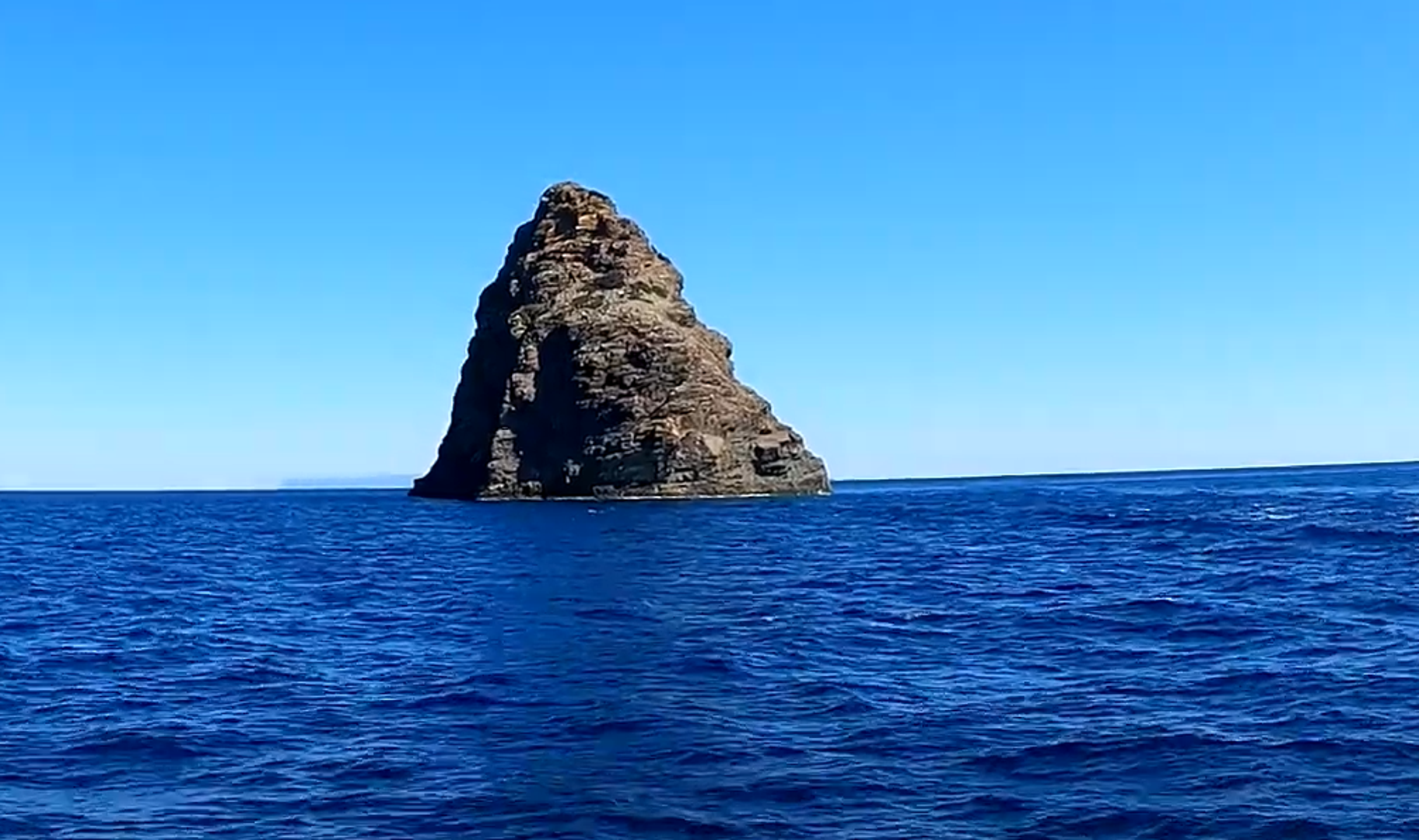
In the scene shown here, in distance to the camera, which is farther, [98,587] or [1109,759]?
[98,587]

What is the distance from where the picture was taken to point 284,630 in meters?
32.8

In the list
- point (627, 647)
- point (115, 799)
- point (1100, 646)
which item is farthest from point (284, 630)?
point (1100, 646)

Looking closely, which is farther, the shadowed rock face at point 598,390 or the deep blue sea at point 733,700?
the shadowed rock face at point 598,390

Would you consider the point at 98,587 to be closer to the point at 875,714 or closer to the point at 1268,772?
the point at 875,714

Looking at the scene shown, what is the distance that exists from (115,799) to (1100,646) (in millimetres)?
18608

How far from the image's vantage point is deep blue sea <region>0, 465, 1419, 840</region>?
51.2ft

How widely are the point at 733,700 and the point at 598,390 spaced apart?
12472 cm

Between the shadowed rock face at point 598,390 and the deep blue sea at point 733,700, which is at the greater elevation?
the shadowed rock face at point 598,390

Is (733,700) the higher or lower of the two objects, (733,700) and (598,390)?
the lower

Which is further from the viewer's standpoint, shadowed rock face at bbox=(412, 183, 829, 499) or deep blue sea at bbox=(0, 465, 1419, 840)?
shadowed rock face at bbox=(412, 183, 829, 499)

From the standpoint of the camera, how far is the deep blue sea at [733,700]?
15602 millimetres

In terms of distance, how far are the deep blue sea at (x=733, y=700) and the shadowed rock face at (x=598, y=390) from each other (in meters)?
90.7

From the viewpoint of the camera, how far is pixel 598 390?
480ft

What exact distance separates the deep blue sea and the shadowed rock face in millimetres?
90663
